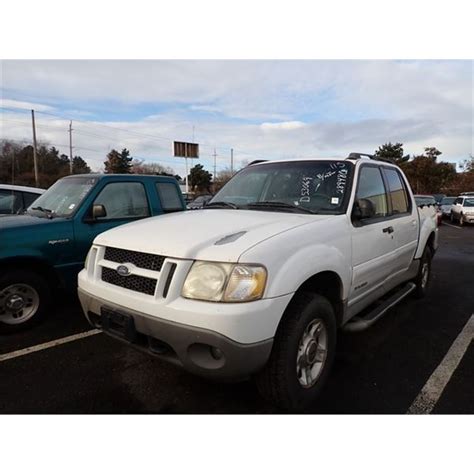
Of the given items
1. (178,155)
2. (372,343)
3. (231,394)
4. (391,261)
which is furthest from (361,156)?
(178,155)

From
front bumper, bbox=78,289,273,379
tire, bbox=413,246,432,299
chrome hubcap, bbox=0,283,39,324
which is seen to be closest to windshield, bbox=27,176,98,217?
chrome hubcap, bbox=0,283,39,324

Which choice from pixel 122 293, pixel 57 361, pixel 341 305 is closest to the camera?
pixel 122 293

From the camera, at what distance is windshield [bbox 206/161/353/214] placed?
308cm

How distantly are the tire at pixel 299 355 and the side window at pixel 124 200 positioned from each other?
3.11 meters

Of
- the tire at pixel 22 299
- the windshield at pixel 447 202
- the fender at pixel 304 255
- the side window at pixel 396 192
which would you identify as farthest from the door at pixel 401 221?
the windshield at pixel 447 202

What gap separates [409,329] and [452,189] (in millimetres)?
42407

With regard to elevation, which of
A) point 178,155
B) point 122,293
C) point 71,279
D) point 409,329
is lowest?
point 409,329

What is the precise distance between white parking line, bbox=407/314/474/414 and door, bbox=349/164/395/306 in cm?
85

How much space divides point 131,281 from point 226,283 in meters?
0.79

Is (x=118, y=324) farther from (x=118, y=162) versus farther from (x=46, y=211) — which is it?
(x=118, y=162)

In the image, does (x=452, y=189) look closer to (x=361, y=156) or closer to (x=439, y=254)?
(x=439, y=254)

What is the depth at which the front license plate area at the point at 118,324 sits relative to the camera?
90.6 inches

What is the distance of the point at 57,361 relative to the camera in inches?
127

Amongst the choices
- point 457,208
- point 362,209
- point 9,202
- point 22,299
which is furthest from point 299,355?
point 457,208
